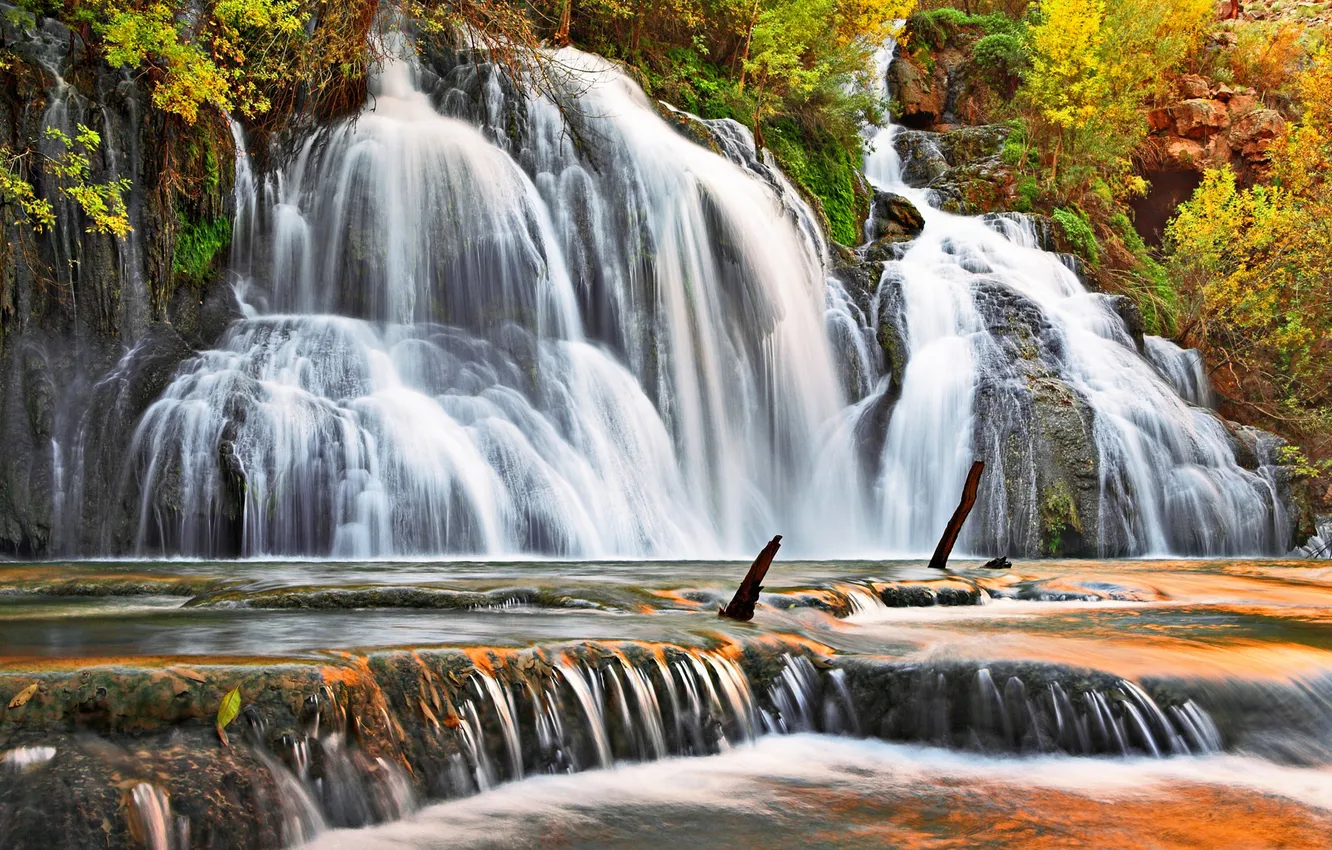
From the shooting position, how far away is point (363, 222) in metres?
13.7

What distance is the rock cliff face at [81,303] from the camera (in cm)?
1024

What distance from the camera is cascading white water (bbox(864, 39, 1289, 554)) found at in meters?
14.5

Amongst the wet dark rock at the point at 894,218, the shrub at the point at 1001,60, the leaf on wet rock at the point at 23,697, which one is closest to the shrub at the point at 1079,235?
the wet dark rock at the point at 894,218

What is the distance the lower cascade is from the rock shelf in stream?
6656 millimetres

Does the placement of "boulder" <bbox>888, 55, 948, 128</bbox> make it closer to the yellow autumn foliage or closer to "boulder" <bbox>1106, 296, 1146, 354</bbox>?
the yellow autumn foliage

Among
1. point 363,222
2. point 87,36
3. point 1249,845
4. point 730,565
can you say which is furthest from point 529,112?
point 1249,845

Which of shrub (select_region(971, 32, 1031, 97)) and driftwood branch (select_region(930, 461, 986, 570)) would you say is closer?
driftwood branch (select_region(930, 461, 986, 570))

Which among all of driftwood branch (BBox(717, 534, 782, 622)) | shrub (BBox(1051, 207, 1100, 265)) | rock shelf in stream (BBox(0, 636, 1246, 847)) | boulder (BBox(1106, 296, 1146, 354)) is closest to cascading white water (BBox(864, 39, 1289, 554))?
boulder (BBox(1106, 296, 1146, 354))

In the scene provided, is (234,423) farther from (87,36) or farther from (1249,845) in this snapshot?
(1249,845)

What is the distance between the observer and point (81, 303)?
1119 cm

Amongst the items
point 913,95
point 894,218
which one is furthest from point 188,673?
point 913,95

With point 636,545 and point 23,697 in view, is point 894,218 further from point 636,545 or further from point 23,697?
point 23,697

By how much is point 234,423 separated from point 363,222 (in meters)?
4.20

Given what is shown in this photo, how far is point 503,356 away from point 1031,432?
7.50 metres
